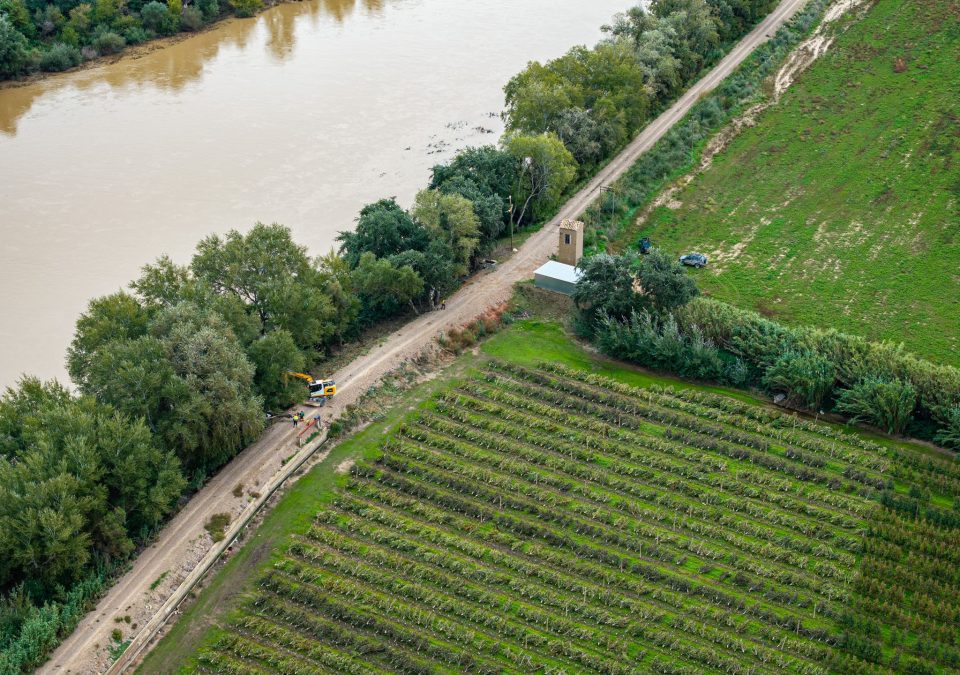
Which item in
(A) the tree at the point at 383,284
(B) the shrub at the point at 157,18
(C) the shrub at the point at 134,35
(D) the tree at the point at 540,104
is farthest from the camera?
(B) the shrub at the point at 157,18

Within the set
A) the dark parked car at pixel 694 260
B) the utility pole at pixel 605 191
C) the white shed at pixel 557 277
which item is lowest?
the dark parked car at pixel 694 260

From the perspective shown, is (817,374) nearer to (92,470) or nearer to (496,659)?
(496,659)

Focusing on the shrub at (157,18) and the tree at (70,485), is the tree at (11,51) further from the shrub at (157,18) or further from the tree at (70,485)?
the tree at (70,485)

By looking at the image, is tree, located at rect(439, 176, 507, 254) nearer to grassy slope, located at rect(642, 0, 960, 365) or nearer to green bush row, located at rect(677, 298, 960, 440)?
grassy slope, located at rect(642, 0, 960, 365)

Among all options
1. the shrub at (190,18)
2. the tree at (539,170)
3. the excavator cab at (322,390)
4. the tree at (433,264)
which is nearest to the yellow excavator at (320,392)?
the excavator cab at (322,390)

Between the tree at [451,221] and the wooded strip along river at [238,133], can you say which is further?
the wooded strip along river at [238,133]

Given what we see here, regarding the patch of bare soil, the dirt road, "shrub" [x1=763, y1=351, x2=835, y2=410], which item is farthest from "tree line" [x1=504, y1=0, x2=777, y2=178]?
"shrub" [x1=763, y1=351, x2=835, y2=410]

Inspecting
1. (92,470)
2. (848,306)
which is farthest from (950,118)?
(92,470)
